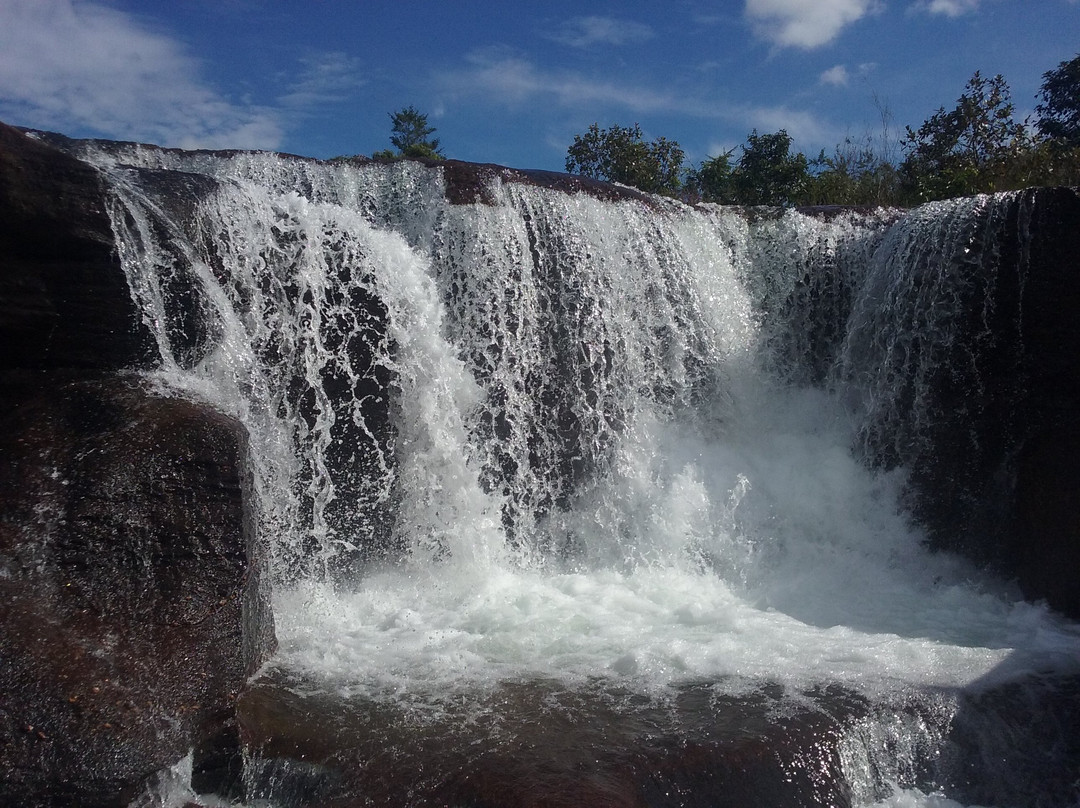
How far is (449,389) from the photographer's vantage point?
6449mm

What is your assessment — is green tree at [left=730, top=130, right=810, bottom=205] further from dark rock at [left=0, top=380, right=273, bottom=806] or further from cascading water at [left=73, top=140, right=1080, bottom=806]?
dark rock at [left=0, top=380, right=273, bottom=806]

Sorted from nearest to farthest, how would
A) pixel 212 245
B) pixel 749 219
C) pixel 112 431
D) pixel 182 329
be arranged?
pixel 112 431 < pixel 182 329 < pixel 212 245 < pixel 749 219

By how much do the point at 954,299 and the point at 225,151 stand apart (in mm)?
6062

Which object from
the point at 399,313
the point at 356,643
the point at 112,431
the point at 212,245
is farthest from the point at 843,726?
the point at 212,245

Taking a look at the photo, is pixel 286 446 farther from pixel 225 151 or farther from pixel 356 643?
pixel 225 151

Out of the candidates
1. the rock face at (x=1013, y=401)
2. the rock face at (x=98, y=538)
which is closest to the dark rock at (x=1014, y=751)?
the rock face at (x=1013, y=401)

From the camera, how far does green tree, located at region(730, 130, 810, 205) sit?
1277 cm

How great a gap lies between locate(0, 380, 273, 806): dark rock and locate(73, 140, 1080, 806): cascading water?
0.59 m

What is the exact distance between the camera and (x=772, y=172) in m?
12.8

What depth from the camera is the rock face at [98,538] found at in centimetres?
332

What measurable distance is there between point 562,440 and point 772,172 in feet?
25.3

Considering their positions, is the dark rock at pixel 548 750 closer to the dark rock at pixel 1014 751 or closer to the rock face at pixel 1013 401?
the dark rock at pixel 1014 751

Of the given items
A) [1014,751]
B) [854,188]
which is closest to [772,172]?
[854,188]

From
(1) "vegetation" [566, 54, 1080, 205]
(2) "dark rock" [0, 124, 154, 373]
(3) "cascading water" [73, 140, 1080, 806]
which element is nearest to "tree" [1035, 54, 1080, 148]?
(1) "vegetation" [566, 54, 1080, 205]
